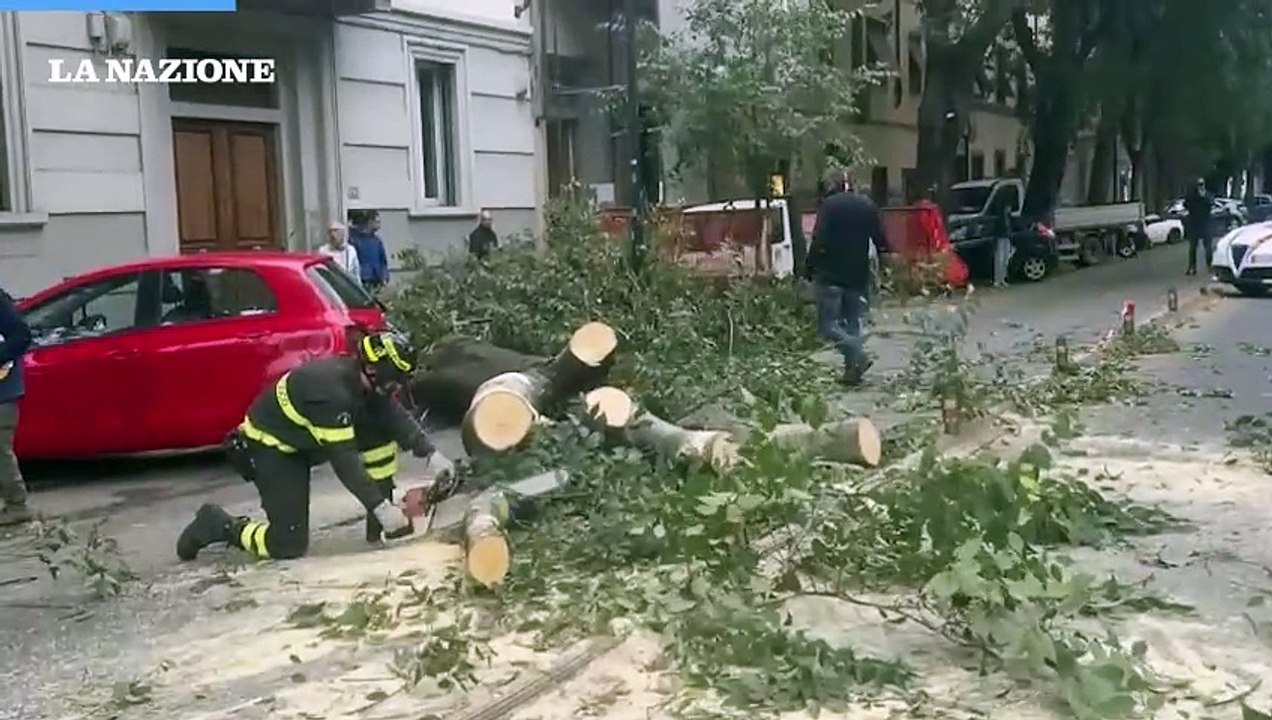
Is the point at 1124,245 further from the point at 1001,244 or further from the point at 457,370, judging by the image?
the point at 457,370

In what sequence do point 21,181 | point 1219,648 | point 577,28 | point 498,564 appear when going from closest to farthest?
point 1219,648, point 498,564, point 21,181, point 577,28

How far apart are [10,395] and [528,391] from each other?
306 cm

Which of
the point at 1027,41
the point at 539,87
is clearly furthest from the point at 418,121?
the point at 1027,41

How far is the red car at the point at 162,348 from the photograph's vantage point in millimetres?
10555

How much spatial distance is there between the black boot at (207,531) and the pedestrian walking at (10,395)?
193 cm

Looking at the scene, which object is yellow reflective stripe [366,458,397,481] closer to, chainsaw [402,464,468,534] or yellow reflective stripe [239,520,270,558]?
chainsaw [402,464,468,534]

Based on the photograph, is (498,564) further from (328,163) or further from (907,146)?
(907,146)

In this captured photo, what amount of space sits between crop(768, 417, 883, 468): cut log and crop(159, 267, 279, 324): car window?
3.85 meters

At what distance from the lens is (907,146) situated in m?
42.3

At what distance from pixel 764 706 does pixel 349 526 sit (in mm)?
3939

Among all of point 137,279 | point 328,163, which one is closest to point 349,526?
point 137,279

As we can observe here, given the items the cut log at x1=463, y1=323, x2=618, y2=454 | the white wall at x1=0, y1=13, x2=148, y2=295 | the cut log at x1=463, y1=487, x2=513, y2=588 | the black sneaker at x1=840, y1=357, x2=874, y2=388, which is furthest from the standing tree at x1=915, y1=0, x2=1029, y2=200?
the cut log at x1=463, y1=487, x2=513, y2=588

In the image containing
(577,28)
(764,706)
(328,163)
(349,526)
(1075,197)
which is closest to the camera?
(764,706)

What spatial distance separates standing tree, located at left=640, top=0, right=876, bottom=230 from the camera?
71.0ft
